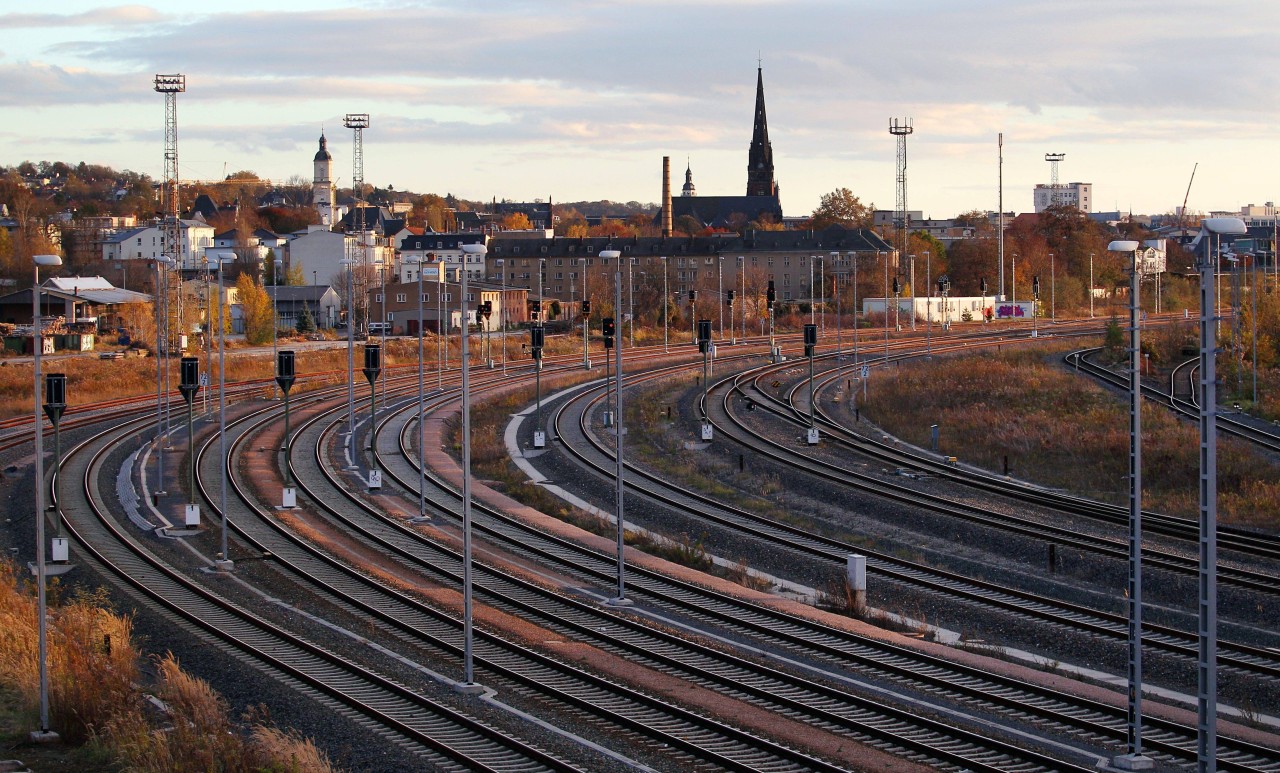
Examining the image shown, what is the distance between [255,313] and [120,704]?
69.2 metres

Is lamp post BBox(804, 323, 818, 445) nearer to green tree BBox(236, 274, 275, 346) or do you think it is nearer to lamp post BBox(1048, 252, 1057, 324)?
green tree BBox(236, 274, 275, 346)

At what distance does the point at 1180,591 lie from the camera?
22.6 meters

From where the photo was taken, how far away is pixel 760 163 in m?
196

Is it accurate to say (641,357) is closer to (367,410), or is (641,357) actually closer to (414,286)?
(367,410)

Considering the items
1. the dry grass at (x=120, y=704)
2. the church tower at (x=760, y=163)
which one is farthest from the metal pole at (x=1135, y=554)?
the church tower at (x=760, y=163)

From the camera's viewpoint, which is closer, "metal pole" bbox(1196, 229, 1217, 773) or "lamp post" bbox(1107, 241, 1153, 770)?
"metal pole" bbox(1196, 229, 1217, 773)

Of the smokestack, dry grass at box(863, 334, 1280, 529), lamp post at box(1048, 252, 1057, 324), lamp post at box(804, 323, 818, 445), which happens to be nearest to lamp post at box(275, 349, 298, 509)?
lamp post at box(804, 323, 818, 445)

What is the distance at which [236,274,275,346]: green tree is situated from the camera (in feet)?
266

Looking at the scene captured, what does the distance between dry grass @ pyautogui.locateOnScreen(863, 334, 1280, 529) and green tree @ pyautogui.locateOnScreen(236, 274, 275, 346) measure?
41.1 metres

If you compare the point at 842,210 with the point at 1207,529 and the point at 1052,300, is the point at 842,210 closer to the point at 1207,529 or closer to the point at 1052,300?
the point at 1052,300

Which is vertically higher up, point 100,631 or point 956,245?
point 956,245

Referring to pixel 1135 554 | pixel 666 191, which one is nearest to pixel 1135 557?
pixel 1135 554

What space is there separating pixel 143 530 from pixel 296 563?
5.34m

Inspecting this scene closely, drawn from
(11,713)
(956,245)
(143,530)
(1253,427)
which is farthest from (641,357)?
(956,245)
